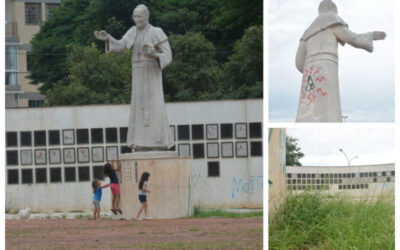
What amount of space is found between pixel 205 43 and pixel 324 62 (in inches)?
745

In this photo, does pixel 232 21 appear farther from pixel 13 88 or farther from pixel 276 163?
pixel 276 163

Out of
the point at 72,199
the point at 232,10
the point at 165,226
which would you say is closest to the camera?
the point at 165,226

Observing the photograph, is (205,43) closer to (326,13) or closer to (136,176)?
(136,176)

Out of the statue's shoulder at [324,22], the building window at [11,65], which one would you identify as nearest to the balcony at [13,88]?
the building window at [11,65]

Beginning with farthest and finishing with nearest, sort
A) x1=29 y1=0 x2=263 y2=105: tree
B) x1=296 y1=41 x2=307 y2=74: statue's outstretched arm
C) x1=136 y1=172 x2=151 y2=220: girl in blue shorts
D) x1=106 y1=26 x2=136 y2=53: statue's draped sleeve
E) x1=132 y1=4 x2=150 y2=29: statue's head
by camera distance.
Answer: x1=29 y1=0 x2=263 y2=105: tree → x1=132 y1=4 x2=150 y2=29: statue's head → x1=106 y1=26 x2=136 y2=53: statue's draped sleeve → x1=136 y1=172 x2=151 y2=220: girl in blue shorts → x1=296 y1=41 x2=307 y2=74: statue's outstretched arm

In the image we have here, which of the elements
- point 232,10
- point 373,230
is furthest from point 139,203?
point 232,10

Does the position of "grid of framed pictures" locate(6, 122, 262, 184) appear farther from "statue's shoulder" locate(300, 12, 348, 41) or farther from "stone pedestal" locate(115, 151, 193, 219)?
"statue's shoulder" locate(300, 12, 348, 41)

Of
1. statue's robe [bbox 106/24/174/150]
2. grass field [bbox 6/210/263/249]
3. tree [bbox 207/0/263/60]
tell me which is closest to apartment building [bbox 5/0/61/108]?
tree [bbox 207/0/263/60]

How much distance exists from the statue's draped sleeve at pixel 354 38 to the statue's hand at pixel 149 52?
20.5 ft

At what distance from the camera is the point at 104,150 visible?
62.7ft

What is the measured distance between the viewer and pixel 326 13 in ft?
23.5

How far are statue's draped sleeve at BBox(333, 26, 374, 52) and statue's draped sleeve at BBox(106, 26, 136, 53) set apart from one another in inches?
249

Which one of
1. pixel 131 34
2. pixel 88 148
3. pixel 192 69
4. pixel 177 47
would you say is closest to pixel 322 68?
pixel 131 34

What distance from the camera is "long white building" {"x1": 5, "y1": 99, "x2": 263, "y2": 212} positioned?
18875 millimetres
